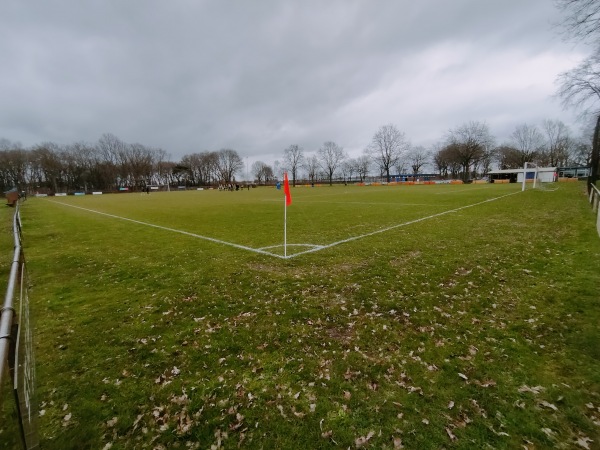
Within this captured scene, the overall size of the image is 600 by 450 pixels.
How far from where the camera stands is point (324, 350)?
4.11 metres

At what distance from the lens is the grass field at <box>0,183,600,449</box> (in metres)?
2.87

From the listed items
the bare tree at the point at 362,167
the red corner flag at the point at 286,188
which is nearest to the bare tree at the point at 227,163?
the bare tree at the point at 362,167

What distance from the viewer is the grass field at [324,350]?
2.87 m

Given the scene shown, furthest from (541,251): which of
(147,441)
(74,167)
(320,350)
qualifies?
(74,167)

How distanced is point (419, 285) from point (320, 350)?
316 centimetres

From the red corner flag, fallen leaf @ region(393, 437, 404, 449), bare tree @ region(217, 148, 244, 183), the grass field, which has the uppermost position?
bare tree @ region(217, 148, 244, 183)

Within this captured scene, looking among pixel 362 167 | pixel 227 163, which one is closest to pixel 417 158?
pixel 362 167

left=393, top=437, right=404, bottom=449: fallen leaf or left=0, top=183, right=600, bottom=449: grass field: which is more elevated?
left=0, top=183, right=600, bottom=449: grass field

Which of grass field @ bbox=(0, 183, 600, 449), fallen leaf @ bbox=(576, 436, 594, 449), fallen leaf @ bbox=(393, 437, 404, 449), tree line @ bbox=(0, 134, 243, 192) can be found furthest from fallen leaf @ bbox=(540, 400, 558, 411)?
tree line @ bbox=(0, 134, 243, 192)

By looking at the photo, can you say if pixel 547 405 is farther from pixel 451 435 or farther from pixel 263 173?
pixel 263 173

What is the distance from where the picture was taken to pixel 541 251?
27.6ft

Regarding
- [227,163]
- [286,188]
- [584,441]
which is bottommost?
[584,441]

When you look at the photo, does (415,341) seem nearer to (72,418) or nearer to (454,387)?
(454,387)

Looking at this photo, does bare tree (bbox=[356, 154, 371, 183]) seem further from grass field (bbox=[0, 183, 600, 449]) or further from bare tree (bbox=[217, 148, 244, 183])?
grass field (bbox=[0, 183, 600, 449])
